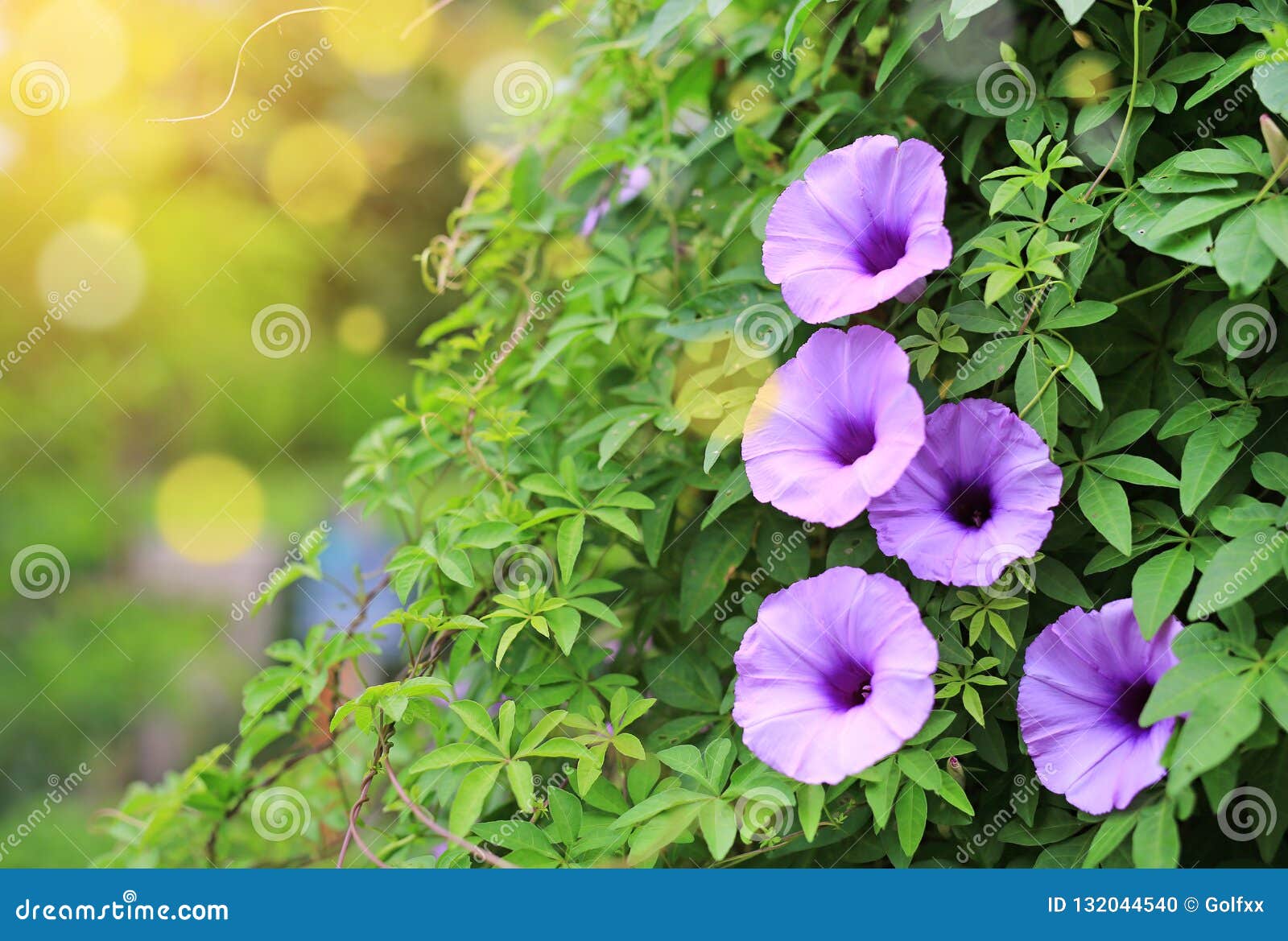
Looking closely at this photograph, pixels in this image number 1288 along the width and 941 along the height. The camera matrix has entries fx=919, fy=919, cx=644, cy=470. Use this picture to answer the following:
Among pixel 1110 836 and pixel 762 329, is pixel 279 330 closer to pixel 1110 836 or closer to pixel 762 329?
pixel 762 329

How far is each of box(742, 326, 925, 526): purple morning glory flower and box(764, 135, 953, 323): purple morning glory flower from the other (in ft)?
0.14

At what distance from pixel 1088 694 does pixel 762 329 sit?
503mm

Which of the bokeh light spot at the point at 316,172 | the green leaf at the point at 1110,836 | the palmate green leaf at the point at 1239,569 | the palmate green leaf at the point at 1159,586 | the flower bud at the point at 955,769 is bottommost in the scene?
the green leaf at the point at 1110,836

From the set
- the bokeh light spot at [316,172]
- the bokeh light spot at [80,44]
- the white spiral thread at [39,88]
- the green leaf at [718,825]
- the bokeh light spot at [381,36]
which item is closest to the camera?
the green leaf at [718,825]

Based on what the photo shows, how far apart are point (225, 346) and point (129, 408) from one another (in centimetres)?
40

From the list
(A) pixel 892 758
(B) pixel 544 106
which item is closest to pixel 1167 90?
(A) pixel 892 758

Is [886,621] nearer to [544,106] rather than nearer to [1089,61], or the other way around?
[1089,61]

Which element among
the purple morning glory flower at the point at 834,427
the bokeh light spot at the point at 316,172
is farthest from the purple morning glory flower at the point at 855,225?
the bokeh light spot at the point at 316,172

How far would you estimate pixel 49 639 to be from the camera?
2512 mm

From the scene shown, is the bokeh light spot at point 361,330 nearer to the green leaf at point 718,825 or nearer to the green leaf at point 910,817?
the green leaf at point 718,825

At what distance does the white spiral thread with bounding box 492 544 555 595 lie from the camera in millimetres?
1105

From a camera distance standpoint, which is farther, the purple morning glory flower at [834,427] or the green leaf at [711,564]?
the green leaf at [711,564]

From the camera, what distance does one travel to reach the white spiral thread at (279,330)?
92.8 inches

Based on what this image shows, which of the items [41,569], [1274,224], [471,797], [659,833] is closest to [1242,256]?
[1274,224]
